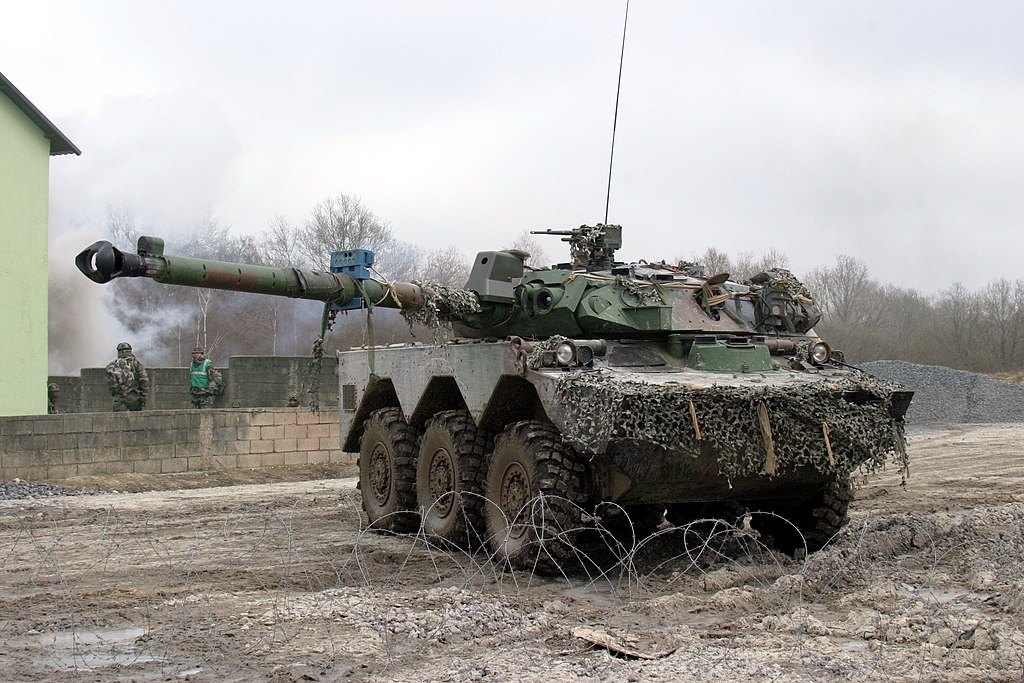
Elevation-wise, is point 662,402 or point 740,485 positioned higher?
point 662,402

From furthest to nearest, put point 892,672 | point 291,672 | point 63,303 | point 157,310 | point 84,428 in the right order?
1. point 157,310
2. point 63,303
3. point 84,428
4. point 291,672
5. point 892,672

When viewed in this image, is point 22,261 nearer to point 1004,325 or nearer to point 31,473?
point 31,473

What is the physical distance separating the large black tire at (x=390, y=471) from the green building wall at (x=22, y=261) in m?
11.5

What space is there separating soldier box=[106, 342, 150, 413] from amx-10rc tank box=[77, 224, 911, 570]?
8253 millimetres

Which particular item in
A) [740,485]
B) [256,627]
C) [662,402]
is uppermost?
[662,402]

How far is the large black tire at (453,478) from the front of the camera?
28.6 feet

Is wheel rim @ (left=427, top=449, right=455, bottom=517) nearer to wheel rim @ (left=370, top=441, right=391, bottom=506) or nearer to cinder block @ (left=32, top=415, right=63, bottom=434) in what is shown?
wheel rim @ (left=370, top=441, right=391, bottom=506)

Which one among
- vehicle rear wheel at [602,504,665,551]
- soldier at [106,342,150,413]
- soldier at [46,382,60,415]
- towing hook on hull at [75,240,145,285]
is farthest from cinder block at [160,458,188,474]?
towing hook on hull at [75,240,145,285]

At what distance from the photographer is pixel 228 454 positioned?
51.0ft

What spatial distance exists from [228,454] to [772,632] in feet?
35.6

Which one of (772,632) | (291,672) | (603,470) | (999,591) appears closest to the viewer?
(291,672)

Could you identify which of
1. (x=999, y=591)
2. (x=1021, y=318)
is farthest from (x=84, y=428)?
(x=1021, y=318)

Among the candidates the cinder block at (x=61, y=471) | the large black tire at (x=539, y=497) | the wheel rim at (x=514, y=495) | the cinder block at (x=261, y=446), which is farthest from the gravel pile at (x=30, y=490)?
the large black tire at (x=539, y=497)

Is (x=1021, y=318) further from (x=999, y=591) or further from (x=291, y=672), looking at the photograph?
(x=291, y=672)
